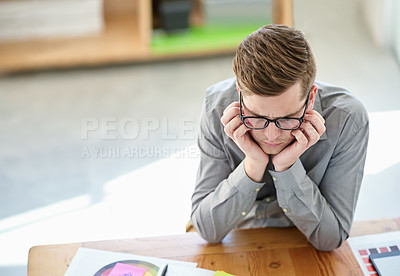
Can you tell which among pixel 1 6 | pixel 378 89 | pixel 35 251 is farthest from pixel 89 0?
pixel 35 251

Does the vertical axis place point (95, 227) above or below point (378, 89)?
below

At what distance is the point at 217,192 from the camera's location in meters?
1.44

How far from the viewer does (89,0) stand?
3477 millimetres

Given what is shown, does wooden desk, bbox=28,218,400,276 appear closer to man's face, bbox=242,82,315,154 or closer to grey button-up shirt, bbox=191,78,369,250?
grey button-up shirt, bbox=191,78,369,250

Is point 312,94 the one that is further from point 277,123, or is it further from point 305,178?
point 305,178

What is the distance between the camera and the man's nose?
4.08ft

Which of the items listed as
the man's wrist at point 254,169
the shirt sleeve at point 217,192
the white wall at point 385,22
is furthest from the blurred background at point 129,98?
the man's wrist at point 254,169

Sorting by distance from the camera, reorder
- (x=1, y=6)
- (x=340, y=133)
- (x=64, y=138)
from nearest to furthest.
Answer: (x=340, y=133)
(x=64, y=138)
(x=1, y=6)

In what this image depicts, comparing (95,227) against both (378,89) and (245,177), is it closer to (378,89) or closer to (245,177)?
(245,177)

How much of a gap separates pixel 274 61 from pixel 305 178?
1.14 feet

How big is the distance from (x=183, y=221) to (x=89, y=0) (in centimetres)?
178

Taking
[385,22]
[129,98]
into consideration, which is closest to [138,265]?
[385,22]

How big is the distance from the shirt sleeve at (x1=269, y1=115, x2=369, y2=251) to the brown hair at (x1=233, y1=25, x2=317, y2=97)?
0.26 m

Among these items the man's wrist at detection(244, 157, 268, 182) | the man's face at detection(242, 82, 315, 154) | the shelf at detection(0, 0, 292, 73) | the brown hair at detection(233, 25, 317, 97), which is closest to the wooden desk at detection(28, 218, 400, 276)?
the man's wrist at detection(244, 157, 268, 182)
